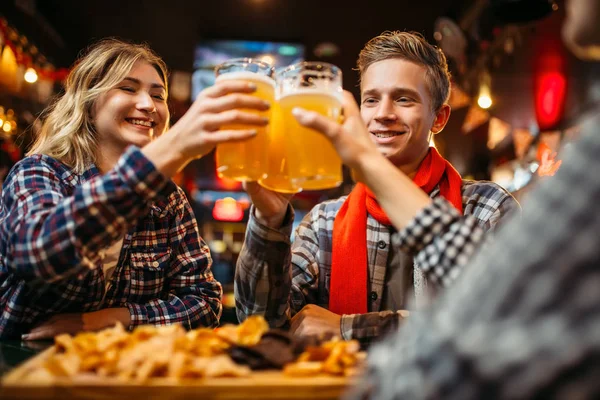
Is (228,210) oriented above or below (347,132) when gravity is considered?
above

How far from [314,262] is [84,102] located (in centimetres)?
106

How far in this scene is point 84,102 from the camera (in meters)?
1.99

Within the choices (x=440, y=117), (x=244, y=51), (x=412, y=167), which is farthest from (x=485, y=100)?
(x=412, y=167)

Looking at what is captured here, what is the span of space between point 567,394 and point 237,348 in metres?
0.57

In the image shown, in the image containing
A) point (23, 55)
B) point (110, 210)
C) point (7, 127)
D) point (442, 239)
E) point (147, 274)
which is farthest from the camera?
point (23, 55)

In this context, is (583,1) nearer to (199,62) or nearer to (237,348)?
(237,348)

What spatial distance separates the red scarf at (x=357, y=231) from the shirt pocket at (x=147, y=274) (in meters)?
0.61

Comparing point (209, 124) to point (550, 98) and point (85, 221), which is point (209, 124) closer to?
point (85, 221)

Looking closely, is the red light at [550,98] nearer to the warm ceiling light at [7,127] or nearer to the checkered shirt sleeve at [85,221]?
the warm ceiling light at [7,127]

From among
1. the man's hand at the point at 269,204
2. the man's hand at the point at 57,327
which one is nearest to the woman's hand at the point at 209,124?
the man's hand at the point at 269,204

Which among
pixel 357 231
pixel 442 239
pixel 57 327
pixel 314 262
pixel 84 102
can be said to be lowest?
pixel 57 327

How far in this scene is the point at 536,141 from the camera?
6.06 meters

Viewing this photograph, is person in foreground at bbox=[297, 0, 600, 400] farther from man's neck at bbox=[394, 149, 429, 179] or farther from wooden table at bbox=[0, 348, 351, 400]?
man's neck at bbox=[394, 149, 429, 179]

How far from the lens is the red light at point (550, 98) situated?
5.92 metres
